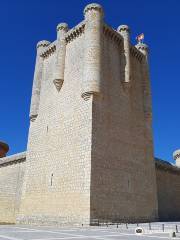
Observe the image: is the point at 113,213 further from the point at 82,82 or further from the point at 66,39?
the point at 66,39

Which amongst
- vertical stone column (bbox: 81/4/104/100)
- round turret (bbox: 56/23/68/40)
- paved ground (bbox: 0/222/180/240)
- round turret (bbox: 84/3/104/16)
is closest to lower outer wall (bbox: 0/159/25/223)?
vertical stone column (bbox: 81/4/104/100)

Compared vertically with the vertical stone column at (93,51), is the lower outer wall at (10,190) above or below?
below

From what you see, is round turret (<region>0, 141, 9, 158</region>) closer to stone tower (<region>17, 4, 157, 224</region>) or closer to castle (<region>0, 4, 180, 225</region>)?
castle (<region>0, 4, 180, 225</region>)

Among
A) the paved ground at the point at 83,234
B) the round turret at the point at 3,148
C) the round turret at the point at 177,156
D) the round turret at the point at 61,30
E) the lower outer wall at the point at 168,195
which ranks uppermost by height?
the round turret at the point at 61,30

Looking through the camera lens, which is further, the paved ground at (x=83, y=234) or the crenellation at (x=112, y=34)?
the crenellation at (x=112, y=34)

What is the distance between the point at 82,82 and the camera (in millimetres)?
14406

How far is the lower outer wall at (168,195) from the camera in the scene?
19281 mm

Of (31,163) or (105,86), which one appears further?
(31,163)

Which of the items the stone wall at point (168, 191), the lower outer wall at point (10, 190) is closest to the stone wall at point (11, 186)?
the lower outer wall at point (10, 190)

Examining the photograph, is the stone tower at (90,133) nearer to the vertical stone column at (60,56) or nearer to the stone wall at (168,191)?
the vertical stone column at (60,56)

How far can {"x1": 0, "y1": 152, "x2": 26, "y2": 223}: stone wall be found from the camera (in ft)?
62.0

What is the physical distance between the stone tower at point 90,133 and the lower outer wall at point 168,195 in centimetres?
335

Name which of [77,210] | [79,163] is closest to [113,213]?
[77,210]

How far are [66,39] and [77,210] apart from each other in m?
9.80
